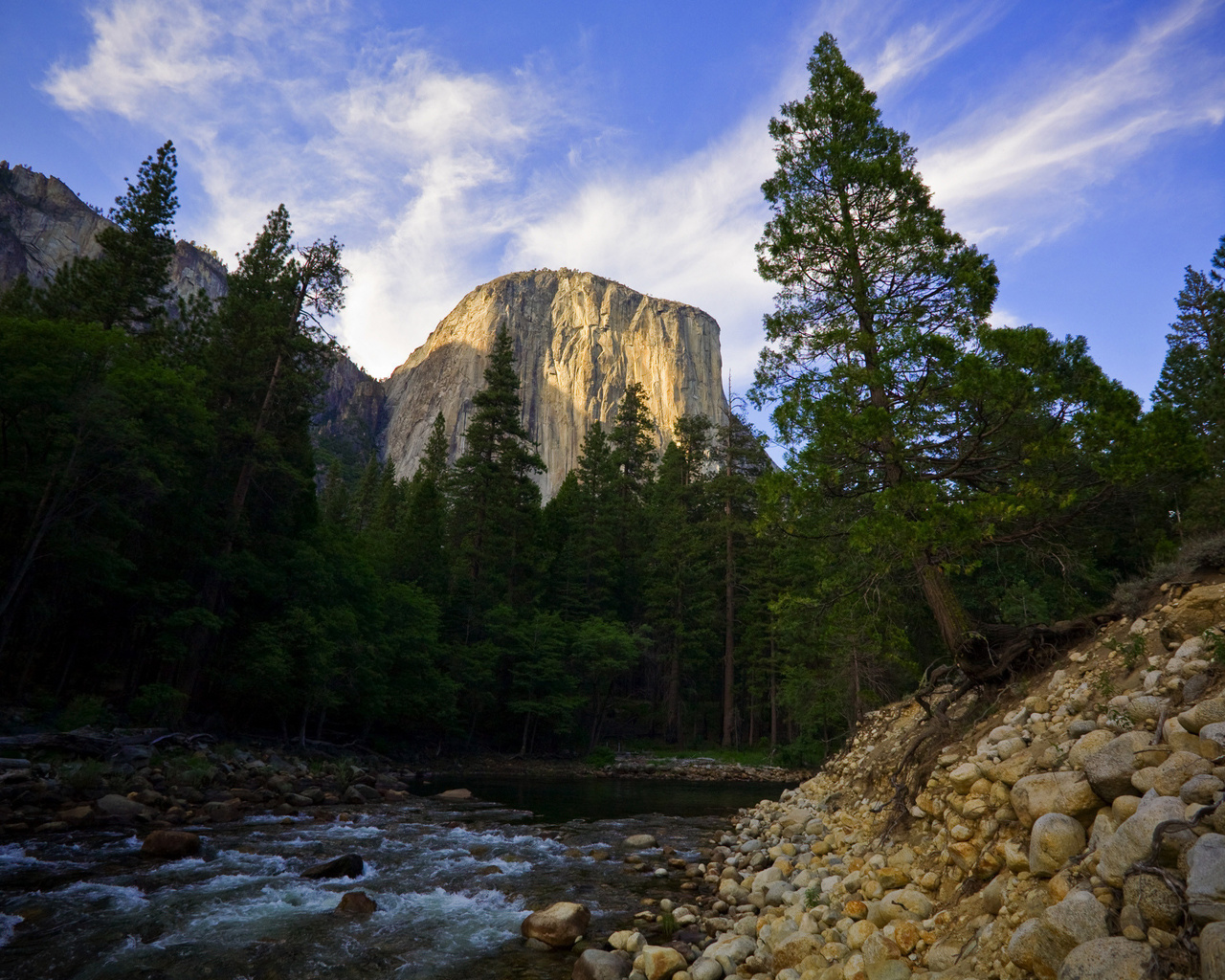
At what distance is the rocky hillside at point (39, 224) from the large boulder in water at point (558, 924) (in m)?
102

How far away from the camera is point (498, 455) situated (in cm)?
3516

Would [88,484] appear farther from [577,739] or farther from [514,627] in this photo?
[577,739]

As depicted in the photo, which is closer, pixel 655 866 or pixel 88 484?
pixel 655 866

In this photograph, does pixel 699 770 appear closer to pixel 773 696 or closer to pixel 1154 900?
pixel 773 696

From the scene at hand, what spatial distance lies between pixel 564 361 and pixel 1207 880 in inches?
4679

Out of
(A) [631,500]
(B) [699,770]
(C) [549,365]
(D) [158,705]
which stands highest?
(C) [549,365]

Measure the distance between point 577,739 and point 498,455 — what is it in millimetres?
15929

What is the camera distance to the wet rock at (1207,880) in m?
2.64

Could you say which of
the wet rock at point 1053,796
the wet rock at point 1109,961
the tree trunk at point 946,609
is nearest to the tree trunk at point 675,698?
the tree trunk at point 946,609

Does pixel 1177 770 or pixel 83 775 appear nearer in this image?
pixel 1177 770

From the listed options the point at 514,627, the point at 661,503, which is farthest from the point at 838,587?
the point at 661,503

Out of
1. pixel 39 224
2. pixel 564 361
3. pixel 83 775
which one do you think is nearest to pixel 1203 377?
pixel 83 775

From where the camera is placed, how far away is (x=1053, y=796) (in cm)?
416

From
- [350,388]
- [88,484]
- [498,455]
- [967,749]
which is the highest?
[350,388]
